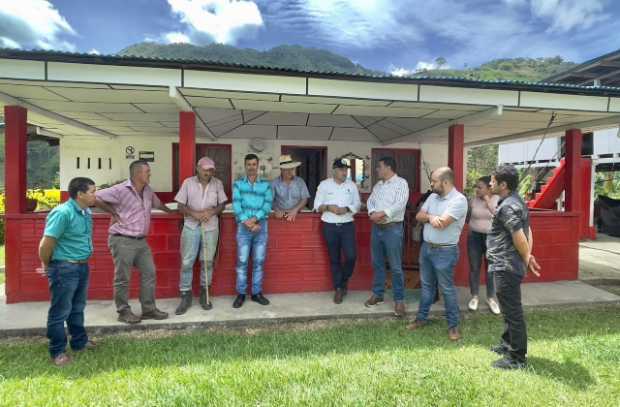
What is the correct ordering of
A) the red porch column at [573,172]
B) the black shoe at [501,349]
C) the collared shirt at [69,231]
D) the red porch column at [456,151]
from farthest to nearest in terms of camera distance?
the red porch column at [573,172]
the red porch column at [456,151]
the black shoe at [501,349]
the collared shirt at [69,231]

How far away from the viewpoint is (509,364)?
2.85 metres

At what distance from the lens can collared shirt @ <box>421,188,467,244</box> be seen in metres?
3.32

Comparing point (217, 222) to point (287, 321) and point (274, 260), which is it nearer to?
point (274, 260)

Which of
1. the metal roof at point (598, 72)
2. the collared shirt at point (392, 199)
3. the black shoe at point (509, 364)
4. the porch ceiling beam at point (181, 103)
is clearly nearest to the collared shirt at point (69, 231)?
the porch ceiling beam at point (181, 103)

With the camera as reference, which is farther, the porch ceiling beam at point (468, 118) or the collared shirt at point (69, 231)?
the porch ceiling beam at point (468, 118)

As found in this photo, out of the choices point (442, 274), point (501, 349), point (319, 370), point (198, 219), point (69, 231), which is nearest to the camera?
point (319, 370)

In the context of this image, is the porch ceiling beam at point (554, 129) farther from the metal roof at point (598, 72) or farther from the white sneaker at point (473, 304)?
the metal roof at point (598, 72)

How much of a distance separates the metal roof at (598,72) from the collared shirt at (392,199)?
1263 centimetres

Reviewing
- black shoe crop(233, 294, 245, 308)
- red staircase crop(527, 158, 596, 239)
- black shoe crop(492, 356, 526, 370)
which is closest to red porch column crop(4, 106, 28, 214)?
black shoe crop(233, 294, 245, 308)

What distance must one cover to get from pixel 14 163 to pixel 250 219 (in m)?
2.83

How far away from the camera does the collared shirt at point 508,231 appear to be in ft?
9.08

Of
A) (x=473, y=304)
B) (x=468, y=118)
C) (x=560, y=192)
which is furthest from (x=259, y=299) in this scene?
(x=560, y=192)

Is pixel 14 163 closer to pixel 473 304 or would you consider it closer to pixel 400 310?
pixel 400 310

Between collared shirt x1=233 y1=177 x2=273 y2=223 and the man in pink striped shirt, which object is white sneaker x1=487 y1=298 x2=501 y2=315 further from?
the man in pink striped shirt
